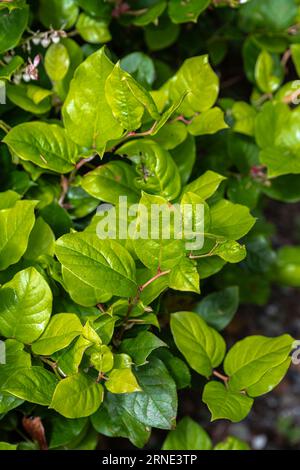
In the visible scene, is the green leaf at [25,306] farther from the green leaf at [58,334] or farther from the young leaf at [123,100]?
the young leaf at [123,100]

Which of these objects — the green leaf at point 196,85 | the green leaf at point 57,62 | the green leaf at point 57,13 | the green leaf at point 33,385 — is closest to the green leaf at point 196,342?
the green leaf at point 33,385

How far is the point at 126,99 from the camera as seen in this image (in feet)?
2.84

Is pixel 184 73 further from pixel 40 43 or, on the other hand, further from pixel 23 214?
pixel 23 214

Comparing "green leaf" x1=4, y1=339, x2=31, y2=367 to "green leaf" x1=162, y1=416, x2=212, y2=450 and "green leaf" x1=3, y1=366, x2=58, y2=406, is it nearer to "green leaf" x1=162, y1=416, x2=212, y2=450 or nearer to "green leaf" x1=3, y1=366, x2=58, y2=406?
"green leaf" x1=3, y1=366, x2=58, y2=406

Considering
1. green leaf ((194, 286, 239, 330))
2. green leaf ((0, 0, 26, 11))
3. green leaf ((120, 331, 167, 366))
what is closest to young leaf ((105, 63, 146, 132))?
green leaf ((0, 0, 26, 11))

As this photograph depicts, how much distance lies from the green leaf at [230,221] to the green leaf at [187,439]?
18.0 inches

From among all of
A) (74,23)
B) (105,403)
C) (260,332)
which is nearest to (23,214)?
(105,403)

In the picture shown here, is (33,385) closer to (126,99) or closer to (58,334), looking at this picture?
(58,334)

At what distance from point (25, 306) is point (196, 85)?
46 cm

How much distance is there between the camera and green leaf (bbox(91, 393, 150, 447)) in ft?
3.17

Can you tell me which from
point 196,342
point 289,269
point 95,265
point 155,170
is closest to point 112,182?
point 155,170

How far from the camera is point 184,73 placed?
1.04 metres

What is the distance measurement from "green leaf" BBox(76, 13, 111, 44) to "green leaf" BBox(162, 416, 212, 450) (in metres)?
0.74
